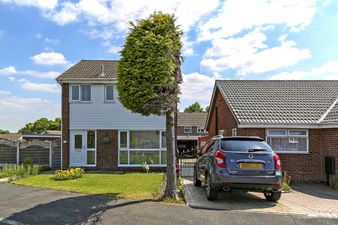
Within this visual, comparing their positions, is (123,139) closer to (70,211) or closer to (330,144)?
(330,144)

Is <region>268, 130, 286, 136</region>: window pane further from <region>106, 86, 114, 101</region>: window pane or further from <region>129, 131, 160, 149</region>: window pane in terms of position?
<region>106, 86, 114, 101</region>: window pane

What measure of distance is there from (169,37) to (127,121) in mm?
10533

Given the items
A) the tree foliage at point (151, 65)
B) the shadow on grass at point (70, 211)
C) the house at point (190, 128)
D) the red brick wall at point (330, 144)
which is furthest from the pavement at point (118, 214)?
the house at point (190, 128)

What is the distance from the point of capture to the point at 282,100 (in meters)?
17.2

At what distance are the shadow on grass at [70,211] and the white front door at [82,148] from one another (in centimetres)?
946

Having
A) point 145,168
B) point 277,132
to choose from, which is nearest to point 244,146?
point 277,132

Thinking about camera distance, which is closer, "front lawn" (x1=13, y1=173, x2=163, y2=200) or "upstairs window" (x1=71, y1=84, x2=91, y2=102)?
"front lawn" (x1=13, y1=173, x2=163, y2=200)

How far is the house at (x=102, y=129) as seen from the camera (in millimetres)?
19812

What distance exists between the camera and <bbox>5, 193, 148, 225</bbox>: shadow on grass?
7.90 meters

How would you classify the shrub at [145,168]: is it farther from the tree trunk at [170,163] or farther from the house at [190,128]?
the house at [190,128]

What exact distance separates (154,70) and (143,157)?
10.9 metres

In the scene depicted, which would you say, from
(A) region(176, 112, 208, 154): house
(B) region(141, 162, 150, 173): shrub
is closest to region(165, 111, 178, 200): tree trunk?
(B) region(141, 162, 150, 173): shrub

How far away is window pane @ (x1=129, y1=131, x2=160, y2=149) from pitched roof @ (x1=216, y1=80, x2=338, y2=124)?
4661 millimetres

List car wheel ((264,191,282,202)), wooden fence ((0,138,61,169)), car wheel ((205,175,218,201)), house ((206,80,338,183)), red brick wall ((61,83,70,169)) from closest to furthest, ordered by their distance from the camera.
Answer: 1. car wheel ((205,175,218,201))
2. car wheel ((264,191,282,202))
3. house ((206,80,338,183))
4. red brick wall ((61,83,70,169))
5. wooden fence ((0,138,61,169))
